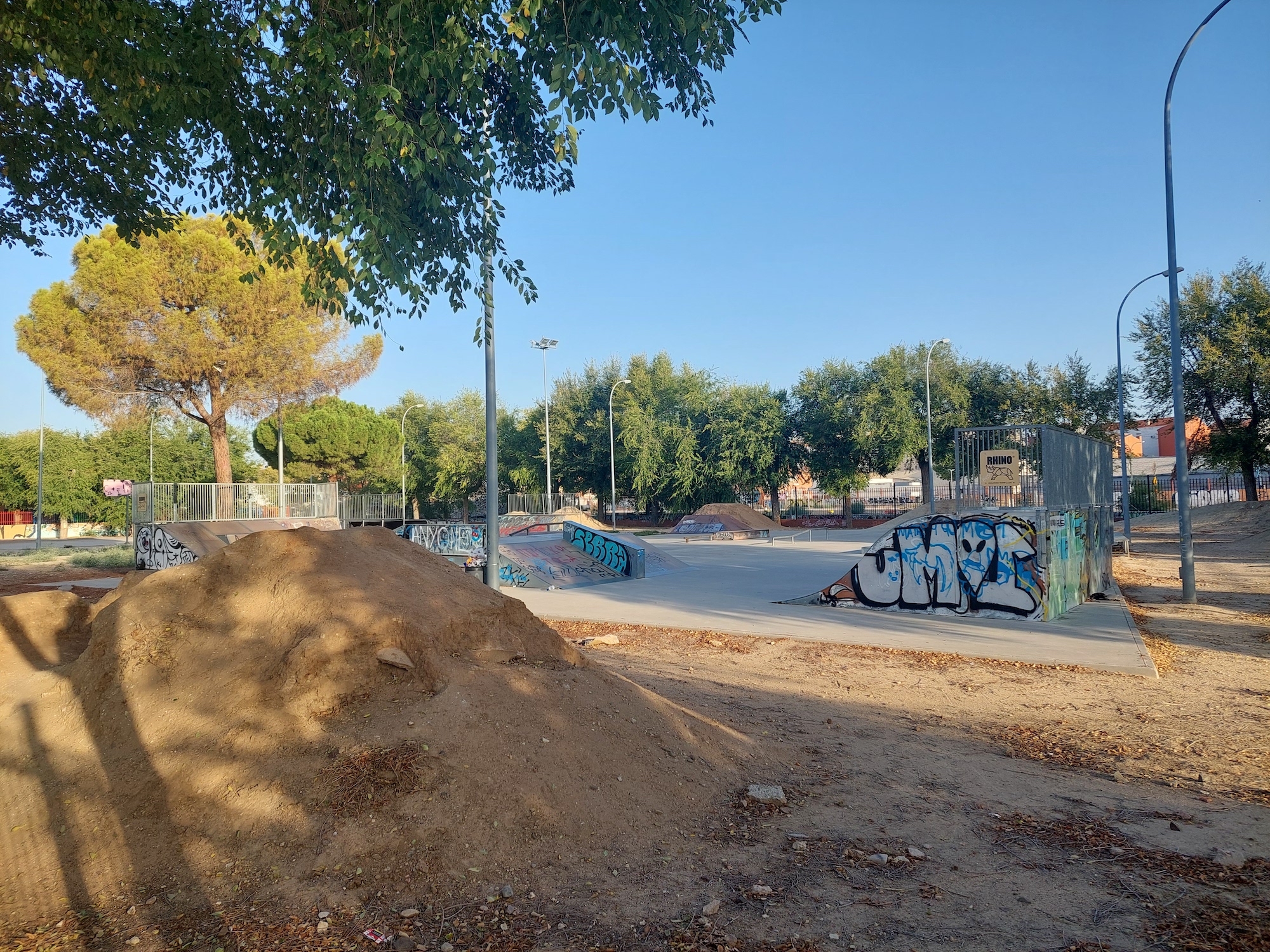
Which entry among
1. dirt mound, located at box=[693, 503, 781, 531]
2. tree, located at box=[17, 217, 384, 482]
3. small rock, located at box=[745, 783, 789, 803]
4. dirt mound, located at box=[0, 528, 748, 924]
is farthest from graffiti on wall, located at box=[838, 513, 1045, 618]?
dirt mound, located at box=[693, 503, 781, 531]

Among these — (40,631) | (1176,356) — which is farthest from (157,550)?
(1176,356)

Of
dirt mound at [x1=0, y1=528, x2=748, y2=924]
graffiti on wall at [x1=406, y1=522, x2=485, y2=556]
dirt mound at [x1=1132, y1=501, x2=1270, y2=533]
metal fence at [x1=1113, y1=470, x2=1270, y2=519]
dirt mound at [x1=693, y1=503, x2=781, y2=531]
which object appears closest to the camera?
dirt mound at [x1=0, y1=528, x2=748, y2=924]

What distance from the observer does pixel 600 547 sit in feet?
67.9

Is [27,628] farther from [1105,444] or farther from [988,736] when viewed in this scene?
[1105,444]

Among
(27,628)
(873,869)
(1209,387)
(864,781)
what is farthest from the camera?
(1209,387)

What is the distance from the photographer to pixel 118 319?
88.3 ft

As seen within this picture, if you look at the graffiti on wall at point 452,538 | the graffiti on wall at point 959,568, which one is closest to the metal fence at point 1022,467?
the graffiti on wall at point 959,568

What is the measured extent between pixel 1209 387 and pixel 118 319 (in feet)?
135

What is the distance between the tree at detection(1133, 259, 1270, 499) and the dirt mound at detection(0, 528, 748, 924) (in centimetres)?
3250

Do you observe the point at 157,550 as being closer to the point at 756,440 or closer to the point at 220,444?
the point at 220,444

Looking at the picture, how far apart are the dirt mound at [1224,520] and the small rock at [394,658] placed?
34380 millimetres

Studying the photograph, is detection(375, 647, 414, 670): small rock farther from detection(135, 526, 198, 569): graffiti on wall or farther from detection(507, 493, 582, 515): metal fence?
detection(507, 493, 582, 515): metal fence

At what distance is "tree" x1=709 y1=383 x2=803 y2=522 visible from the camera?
47531mm

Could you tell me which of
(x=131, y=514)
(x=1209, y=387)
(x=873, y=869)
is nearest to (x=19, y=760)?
(x=873, y=869)
